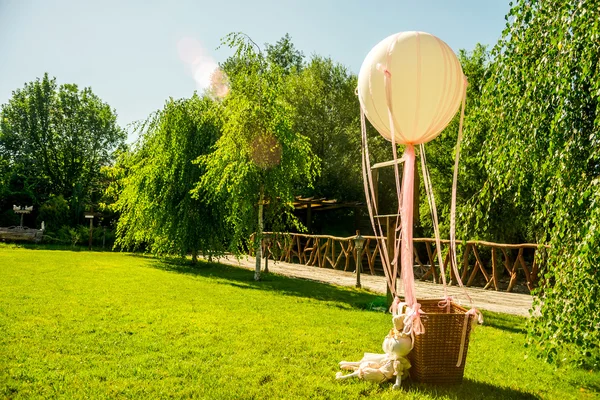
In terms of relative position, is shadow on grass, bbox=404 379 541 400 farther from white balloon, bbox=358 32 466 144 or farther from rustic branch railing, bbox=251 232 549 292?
rustic branch railing, bbox=251 232 549 292

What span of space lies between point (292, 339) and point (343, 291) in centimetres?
412

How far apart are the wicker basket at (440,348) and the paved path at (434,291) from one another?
3.70 meters

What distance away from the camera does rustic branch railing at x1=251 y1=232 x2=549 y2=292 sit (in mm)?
9234

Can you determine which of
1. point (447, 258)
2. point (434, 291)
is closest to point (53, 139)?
point (447, 258)

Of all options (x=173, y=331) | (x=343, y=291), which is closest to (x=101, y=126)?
(x=343, y=291)

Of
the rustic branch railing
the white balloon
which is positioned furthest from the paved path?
the white balloon

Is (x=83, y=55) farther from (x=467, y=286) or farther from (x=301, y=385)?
A: (x=467, y=286)

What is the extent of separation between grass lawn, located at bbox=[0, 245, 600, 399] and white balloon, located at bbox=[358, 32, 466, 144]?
6.46 feet

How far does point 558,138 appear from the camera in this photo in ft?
10.7

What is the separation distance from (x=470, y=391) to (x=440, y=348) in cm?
36

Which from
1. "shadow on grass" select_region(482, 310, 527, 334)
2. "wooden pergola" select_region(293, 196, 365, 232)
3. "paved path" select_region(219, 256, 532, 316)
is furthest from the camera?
"wooden pergola" select_region(293, 196, 365, 232)

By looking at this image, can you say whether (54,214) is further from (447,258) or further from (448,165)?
(447,258)

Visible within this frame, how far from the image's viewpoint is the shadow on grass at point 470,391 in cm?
346

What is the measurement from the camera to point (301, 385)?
3.60m
